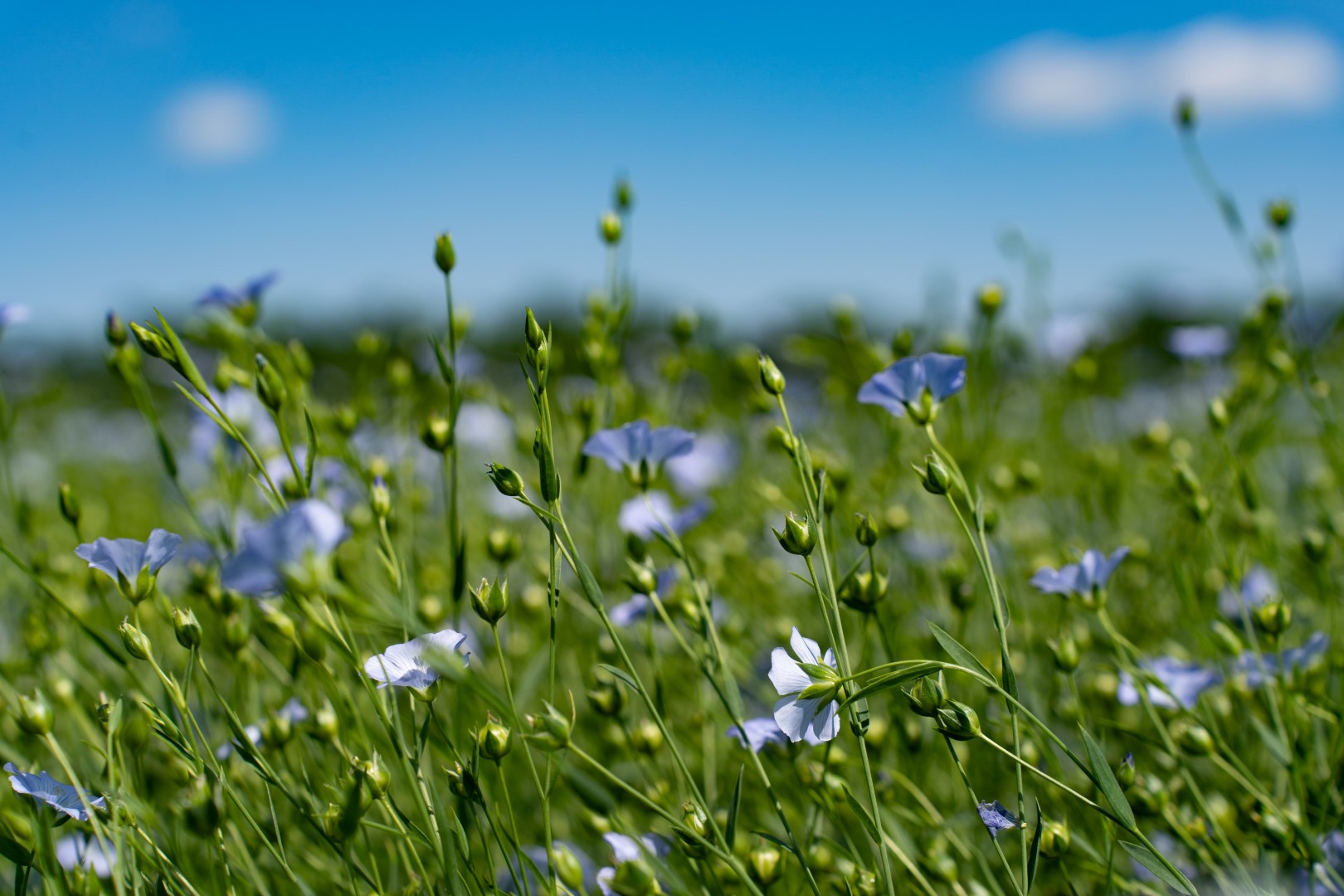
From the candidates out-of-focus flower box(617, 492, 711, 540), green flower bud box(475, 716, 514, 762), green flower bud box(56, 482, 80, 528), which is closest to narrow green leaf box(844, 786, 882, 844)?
green flower bud box(475, 716, 514, 762)

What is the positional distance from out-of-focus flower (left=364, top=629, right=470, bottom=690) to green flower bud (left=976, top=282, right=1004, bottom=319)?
84 centimetres

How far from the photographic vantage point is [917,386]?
93 cm

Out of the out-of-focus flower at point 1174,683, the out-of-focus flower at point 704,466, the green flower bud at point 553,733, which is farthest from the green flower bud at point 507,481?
the out-of-focus flower at point 704,466

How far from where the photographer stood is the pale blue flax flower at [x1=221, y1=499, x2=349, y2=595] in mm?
537

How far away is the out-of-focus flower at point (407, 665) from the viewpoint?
76 cm

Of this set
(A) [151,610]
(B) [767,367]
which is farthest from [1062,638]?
(A) [151,610]

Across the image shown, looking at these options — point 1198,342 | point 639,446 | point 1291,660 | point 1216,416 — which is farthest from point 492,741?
point 1198,342

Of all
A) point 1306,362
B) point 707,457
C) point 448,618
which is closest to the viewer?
point 1306,362

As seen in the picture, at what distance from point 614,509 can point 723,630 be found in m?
0.51

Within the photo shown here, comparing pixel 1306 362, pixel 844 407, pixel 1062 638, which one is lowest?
pixel 1062 638

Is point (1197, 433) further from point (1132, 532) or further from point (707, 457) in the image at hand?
point (707, 457)

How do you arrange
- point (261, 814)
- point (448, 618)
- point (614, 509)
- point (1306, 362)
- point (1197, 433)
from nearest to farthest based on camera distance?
point (261, 814) < point (1306, 362) < point (614, 509) < point (448, 618) < point (1197, 433)

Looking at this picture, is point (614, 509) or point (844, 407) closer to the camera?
point (614, 509)

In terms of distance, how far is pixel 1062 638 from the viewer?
0.89 m
